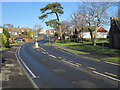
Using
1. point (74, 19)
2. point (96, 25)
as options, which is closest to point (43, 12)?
point (74, 19)

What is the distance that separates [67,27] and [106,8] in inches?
1903

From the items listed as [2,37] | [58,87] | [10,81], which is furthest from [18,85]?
[2,37]

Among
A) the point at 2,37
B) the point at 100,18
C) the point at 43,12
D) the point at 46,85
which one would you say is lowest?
the point at 46,85

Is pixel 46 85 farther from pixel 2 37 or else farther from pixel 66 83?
pixel 2 37

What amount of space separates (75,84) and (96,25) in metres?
31.6

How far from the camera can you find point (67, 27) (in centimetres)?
8644

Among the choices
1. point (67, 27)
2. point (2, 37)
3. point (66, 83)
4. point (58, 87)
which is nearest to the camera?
point (58, 87)

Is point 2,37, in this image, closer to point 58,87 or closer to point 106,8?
point 106,8

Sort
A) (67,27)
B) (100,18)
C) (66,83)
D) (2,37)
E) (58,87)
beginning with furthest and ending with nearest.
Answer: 1. (67,27)
2. (100,18)
3. (2,37)
4. (66,83)
5. (58,87)

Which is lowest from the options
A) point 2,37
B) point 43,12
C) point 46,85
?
point 46,85

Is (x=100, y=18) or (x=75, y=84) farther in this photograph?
(x=100, y=18)

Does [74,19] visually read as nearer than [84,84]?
No

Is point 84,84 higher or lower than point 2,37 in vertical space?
lower

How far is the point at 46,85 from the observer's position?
9781mm
